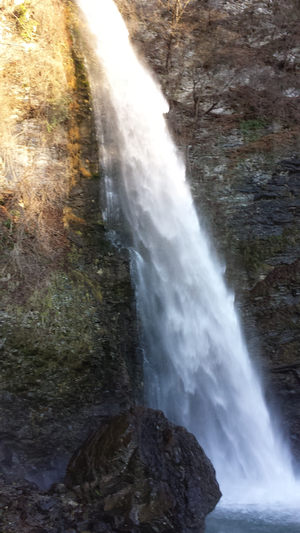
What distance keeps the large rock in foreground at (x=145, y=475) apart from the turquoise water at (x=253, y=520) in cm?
19

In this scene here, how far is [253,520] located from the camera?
19.5 feet

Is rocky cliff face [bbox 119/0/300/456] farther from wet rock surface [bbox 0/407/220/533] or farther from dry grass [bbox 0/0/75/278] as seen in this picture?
dry grass [bbox 0/0/75/278]

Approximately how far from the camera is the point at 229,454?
7703mm

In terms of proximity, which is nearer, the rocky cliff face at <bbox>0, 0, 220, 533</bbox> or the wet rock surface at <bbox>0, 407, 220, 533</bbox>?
the wet rock surface at <bbox>0, 407, 220, 533</bbox>

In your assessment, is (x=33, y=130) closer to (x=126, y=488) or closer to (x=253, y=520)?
(x=126, y=488)

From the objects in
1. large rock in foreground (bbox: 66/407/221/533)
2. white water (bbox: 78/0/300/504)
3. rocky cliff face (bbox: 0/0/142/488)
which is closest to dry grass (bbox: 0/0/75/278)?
rocky cliff face (bbox: 0/0/142/488)

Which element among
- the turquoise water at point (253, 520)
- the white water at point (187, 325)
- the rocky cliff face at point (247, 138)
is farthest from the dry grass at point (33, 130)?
the turquoise water at point (253, 520)

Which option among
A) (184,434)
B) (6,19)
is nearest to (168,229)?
(184,434)

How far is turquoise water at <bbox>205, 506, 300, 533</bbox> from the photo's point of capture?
564 centimetres

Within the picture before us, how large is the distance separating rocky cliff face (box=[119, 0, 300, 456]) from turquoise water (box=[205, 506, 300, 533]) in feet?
9.04

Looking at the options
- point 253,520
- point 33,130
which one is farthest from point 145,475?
point 33,130

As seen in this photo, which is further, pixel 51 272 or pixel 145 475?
pixel 51 272

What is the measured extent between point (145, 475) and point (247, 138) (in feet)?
28.2

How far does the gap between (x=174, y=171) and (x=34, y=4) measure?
431 cm
